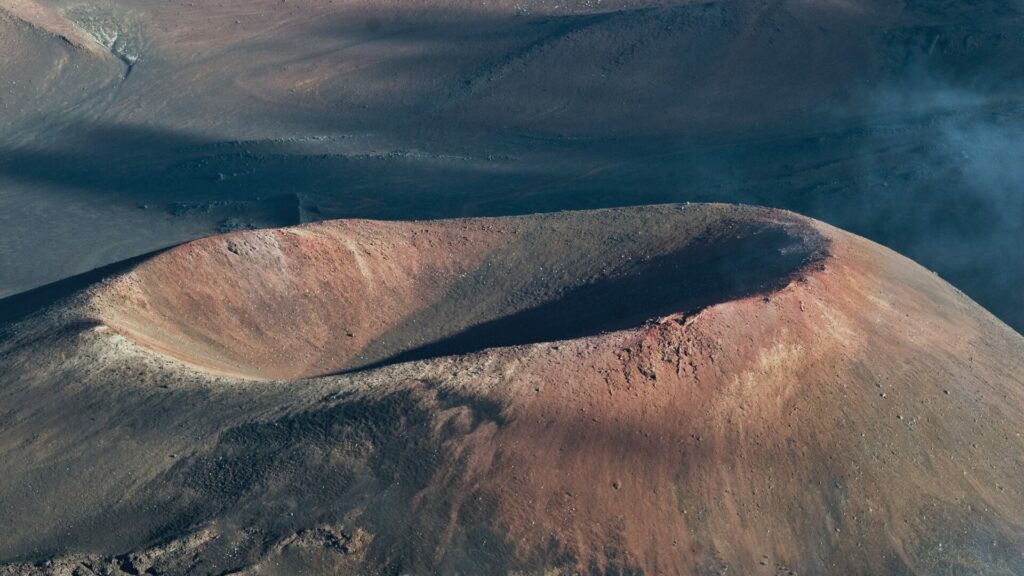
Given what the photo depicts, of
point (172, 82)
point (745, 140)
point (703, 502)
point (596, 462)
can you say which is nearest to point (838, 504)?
point (703, 502)

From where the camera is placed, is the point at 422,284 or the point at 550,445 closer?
the point at 550,445

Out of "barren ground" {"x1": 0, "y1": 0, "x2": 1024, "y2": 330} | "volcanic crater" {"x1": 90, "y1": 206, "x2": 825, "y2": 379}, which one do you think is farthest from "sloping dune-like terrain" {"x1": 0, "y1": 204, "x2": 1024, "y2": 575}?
"barren ground" {"x1": 0, "y1": 0, "x2": 1024, "y2": 330}

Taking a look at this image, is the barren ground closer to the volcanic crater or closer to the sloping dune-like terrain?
the volcanic crater

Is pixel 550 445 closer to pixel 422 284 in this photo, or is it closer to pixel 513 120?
pixel 422 284

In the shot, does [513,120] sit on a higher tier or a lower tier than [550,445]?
higher

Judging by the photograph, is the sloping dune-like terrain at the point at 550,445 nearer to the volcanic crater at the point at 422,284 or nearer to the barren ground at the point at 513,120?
the volcanic crater at the point at 422,284

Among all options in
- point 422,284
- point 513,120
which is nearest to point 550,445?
point 422,284

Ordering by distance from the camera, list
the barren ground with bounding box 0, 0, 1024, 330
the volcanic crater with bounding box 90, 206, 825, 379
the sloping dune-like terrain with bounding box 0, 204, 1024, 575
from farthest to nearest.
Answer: the barren ground with bounding box 0, 0, 1024, 330 < the volcanic crater with bounding box 90, 206, 825, 379 < the sloping dune-like terrain with bounding box 0, 204, 1024, 575

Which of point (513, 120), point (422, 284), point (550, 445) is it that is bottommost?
point (550, 445)

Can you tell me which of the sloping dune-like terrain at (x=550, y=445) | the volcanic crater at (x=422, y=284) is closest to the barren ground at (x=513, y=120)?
the volcanic crater at (x=422, y=284)

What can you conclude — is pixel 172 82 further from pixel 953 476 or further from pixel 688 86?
pixel 953 476
